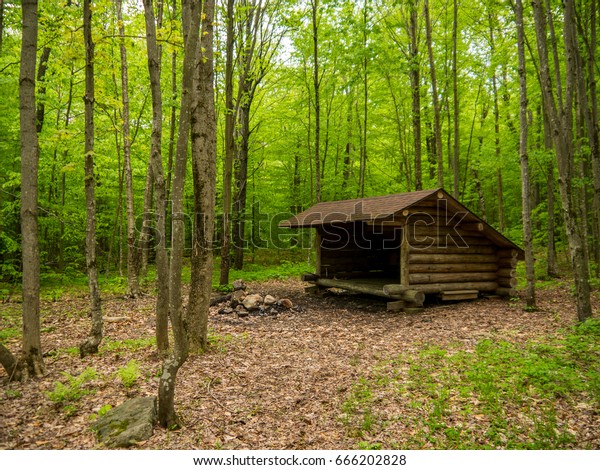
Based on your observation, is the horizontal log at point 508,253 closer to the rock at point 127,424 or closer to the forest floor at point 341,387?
the forest floor at point 341,387

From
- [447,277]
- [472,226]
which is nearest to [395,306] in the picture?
[447,277]

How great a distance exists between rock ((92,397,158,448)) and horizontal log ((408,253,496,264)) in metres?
7.47

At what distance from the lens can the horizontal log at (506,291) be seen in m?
10.7

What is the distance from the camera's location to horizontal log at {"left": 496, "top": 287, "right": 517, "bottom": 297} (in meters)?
10.7

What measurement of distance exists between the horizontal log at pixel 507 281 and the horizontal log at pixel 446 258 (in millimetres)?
570

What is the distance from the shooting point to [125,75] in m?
10.5

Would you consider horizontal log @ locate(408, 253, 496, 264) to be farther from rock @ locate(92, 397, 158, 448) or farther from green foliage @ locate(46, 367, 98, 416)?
green foliage @ locate(46, 367, 98, 416)

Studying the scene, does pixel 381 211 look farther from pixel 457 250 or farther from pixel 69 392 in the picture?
pixel 69 392

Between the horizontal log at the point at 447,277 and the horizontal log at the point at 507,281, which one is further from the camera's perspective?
the horizontal log at the point at 507,281

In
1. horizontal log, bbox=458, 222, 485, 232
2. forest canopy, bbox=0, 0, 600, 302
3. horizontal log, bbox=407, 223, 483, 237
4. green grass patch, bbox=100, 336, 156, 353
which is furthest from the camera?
forest canopy, bbox=0, 0, 600, 302

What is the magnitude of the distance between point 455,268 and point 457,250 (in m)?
0.50

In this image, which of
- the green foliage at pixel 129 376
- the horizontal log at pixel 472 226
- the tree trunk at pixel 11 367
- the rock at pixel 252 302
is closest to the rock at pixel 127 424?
the green foliage at pixel 129 376

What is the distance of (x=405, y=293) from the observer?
973cm

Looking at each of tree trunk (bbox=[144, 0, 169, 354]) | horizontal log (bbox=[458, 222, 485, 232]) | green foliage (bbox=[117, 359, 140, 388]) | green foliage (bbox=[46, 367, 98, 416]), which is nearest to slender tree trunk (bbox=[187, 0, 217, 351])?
tree trunk (bbox=[144, 0, 169, 354])
